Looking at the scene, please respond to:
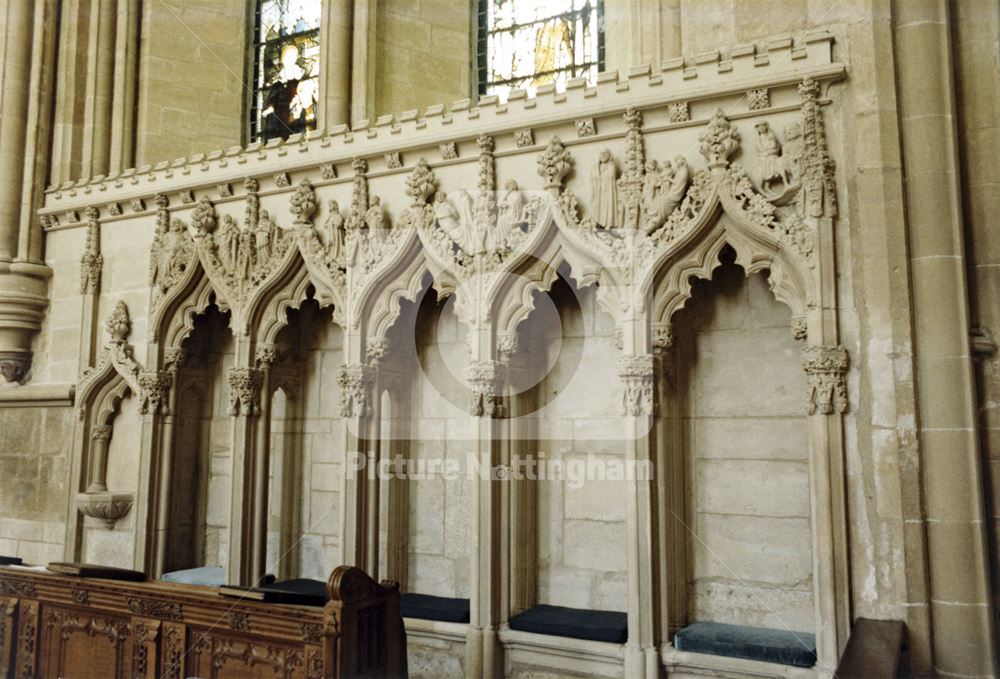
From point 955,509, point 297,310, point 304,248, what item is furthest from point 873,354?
point 297,310

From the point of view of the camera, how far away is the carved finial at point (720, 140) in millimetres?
4875

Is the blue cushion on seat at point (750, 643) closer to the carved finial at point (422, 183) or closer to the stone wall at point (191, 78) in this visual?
the carved finial at point (422, 183)

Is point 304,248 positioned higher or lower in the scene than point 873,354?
higher

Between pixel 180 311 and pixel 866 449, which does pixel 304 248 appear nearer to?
pixel 180 311

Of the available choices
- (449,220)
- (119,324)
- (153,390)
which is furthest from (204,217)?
(449,220)

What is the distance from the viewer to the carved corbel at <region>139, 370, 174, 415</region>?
685cm

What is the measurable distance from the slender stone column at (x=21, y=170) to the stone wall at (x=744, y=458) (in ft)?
18.2

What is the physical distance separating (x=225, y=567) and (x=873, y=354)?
4.92 m

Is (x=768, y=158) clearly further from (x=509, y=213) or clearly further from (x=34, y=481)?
(x=34, y=481)

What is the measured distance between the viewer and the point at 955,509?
4.16m

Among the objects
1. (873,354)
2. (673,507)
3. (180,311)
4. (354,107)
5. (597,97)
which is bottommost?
(673,507)

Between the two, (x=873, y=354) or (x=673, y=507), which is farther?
(x=673, y=507)

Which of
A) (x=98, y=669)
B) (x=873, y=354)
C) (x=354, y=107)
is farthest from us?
(x=354, y=107)

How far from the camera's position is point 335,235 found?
6.11 meters
